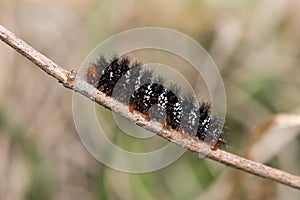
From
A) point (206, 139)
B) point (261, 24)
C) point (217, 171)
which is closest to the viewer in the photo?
point (206, 139)

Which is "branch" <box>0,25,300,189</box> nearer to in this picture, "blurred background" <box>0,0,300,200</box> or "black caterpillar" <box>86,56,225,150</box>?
"black caterpillar" <box>86,56,225,150</box>

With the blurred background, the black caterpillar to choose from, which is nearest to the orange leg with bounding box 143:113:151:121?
the black caterpillar

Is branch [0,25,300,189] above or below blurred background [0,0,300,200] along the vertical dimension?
below

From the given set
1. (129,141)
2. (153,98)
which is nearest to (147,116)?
(153,98)

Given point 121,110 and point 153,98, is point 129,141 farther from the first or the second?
point 121,110

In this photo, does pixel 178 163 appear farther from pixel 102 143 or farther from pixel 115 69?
pixel 115 69

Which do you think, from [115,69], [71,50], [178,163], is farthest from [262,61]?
[115,69]
